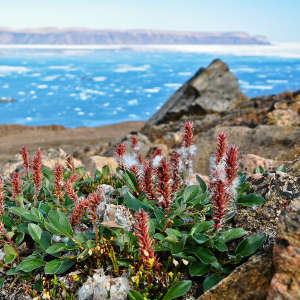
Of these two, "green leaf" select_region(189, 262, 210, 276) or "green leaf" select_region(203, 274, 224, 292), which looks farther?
"green leaf" select_region(189, 262, 210, 276)

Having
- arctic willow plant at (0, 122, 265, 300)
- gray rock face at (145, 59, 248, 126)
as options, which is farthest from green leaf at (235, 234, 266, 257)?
gray rock face at (145, 59, 248, 126)

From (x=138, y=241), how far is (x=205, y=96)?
1844 cm

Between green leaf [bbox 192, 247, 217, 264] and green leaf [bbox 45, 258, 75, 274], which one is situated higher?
green leaf [bbox 192, 247, 217, 264]

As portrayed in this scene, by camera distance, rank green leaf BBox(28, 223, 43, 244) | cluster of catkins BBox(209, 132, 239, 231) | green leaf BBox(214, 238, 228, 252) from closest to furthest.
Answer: cluster of catkins BBox(209, 132, 239, 231) < green leaf BBox(214, 238, 228, 252) < green leaf BBox(28, 223, 43, 244)

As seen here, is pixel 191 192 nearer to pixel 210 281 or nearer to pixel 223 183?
pixel 210 281

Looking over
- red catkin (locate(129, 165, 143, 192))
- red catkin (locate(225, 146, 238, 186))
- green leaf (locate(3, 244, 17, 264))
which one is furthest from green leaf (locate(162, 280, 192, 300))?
green leaf (locate(3, 244, 17, 264))

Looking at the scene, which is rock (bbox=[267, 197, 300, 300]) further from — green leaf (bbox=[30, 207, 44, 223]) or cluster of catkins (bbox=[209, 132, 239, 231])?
green leaf (bbox=[30, 207, 44, 223])

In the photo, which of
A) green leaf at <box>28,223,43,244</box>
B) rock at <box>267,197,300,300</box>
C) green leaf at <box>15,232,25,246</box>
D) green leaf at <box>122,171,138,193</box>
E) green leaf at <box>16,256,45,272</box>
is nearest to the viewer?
rock at <box>267,197,300,300</box>

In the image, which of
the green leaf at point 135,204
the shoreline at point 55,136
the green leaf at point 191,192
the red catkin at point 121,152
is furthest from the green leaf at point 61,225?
the shoreline at point 55,136

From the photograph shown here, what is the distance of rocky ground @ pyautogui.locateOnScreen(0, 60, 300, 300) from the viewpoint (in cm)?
212

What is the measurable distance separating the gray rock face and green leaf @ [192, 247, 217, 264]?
1632 centimetres

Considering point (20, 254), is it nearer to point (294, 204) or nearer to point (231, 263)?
point (231, 263)

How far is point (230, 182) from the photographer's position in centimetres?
252

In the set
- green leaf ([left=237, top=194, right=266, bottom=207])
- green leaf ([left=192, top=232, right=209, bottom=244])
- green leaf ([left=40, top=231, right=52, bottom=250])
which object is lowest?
green leaf ([left=40, top=231, right=52, bottom=250])
